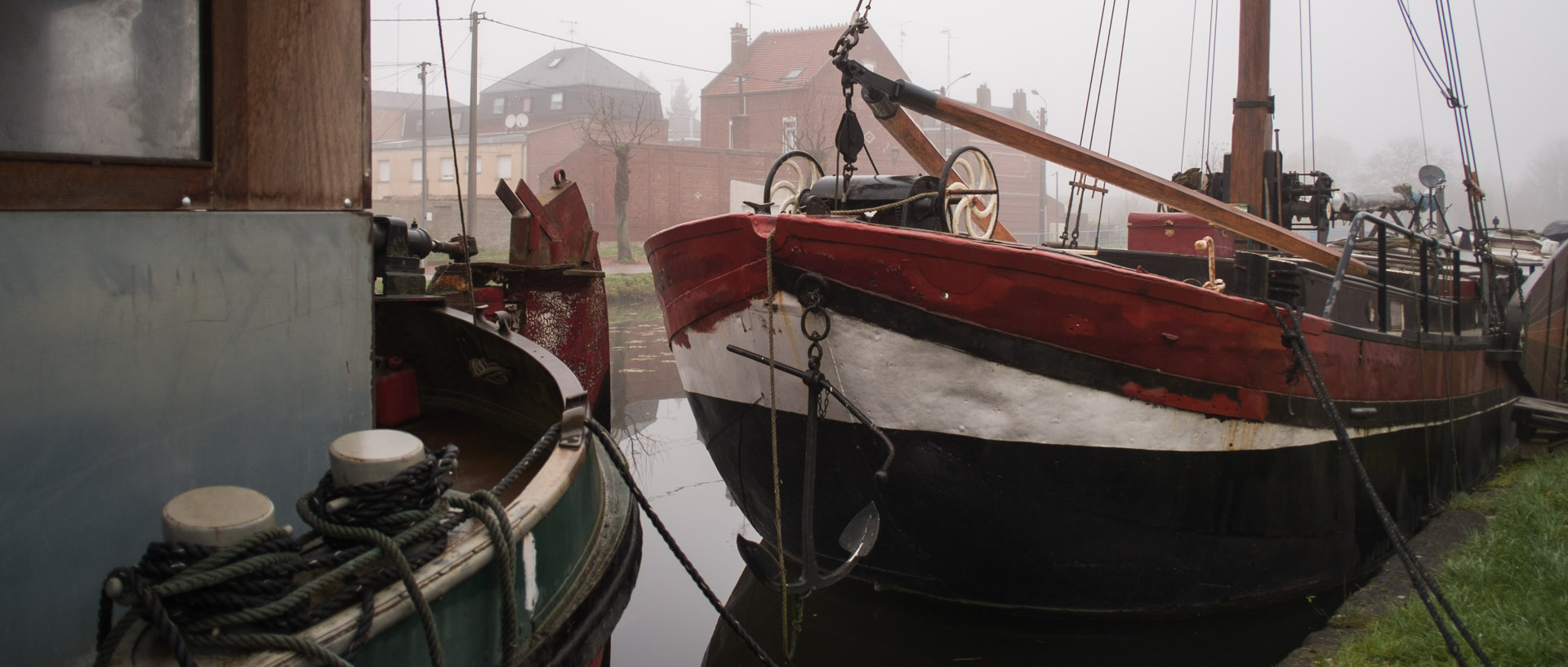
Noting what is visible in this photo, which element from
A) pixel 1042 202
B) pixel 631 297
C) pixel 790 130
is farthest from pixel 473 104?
pixel 1042 202

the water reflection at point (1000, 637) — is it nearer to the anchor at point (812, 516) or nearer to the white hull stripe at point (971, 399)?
the anchor at point (812, 516)

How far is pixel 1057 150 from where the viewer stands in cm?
→ 498

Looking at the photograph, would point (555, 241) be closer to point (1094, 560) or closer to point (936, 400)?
point (936, 400)

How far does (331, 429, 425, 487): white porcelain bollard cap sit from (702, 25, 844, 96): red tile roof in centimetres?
4138

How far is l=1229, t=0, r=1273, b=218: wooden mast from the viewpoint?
8.34 m

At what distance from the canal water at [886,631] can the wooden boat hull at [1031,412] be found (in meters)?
0.19

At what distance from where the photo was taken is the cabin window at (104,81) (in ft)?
6.58

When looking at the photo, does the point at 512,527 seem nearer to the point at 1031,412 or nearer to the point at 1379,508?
the point at 1031,412

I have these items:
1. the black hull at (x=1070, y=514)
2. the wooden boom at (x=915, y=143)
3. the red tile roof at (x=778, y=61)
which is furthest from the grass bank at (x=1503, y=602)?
the red tile roof at (x=778, y=61)

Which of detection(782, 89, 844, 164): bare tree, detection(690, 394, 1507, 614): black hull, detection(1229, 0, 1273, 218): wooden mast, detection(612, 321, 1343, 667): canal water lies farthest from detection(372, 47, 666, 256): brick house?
detection(690, 394, 1507, 614): black hull

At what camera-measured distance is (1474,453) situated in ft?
23.9

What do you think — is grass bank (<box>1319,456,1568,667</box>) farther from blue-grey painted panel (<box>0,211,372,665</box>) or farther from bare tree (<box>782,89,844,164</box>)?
bare tree (<box>782,89,844,164</box>)

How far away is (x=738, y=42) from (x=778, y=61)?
2.54m

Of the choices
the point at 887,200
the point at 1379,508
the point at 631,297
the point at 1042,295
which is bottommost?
the point at 1379,508
